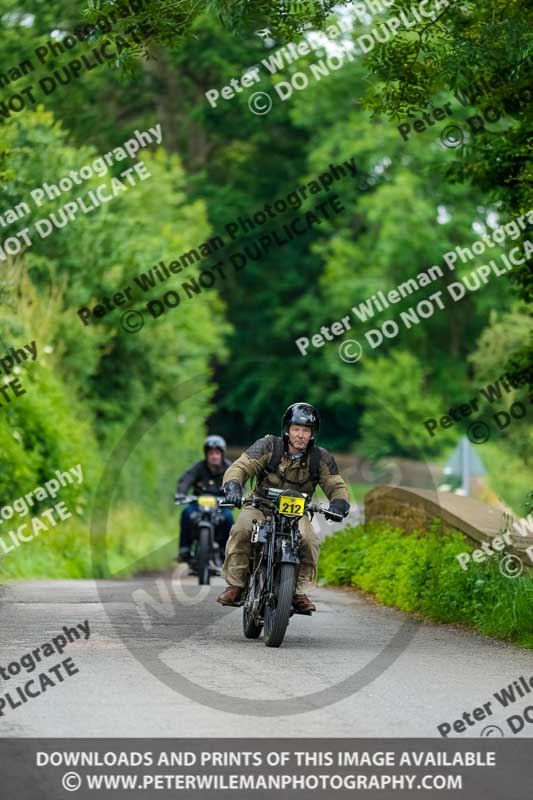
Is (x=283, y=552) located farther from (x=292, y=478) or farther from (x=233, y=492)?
(x=292, y=478)

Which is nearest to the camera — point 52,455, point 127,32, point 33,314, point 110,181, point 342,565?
point 127,32

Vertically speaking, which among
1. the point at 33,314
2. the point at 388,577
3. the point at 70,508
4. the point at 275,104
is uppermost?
the point at 275,104

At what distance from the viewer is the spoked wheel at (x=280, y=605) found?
1188cm

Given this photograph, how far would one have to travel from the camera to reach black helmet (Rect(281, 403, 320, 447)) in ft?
41.1

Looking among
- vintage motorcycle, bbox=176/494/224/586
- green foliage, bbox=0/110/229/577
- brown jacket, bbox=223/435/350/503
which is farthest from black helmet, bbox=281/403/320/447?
green foliage, bbox=0/110/229/577

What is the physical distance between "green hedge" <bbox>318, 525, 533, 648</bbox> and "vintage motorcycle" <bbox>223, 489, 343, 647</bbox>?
72.0 inches

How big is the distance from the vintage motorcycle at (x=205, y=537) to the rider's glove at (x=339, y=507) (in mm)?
6586

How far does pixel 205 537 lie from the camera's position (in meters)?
19.2

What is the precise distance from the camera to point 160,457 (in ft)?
117

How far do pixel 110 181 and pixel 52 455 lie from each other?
8.38 m

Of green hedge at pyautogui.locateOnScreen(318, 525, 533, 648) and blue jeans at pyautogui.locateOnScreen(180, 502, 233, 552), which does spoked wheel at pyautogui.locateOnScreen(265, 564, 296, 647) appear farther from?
blue jeans at pyautogui.locateOnScreen(180, 502, 233, 552)
